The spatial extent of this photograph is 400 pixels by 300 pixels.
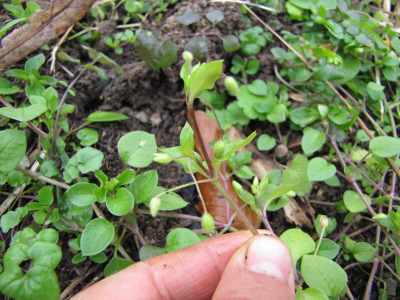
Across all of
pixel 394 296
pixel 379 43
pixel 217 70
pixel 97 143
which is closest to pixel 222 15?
pixel 379 43

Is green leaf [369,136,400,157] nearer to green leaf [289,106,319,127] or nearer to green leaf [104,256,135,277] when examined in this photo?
green leaf [289,106,319,127]

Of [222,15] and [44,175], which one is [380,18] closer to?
[222,15]

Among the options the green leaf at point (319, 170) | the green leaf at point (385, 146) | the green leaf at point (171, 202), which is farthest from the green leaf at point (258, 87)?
the green leaf at point (171, 202)

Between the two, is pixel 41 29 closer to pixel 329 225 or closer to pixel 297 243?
pixel 297 243

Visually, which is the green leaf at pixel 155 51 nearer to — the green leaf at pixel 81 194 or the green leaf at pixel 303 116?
the green leaf at pixel 303 116

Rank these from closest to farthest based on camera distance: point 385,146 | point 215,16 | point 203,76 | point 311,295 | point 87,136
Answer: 1. point 203,76
2. point 311,295
3. point 385,146
4. point 87,136
5. point 215,16

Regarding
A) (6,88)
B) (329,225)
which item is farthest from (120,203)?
(329,225)

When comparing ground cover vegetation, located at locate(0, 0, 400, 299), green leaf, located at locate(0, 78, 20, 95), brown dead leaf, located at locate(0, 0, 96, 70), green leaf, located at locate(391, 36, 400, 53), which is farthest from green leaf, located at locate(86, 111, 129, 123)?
green leaf, located at locate(391, 36, 400, 53)
